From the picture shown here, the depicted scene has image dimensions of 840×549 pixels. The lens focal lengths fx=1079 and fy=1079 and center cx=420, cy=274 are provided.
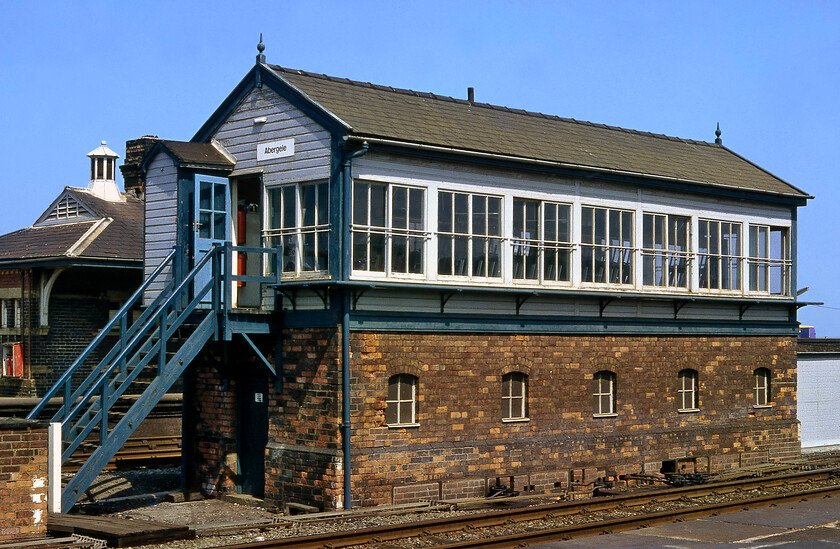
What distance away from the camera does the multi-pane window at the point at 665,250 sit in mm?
21875

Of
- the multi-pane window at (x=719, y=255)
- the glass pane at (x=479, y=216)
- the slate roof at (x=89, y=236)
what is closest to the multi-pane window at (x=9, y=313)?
the slate roof at (x=89, y=236)

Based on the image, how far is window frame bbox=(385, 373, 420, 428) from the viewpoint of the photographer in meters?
17.8

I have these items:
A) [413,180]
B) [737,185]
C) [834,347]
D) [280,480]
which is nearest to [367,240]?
[413,180]

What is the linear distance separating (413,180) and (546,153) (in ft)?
11.3

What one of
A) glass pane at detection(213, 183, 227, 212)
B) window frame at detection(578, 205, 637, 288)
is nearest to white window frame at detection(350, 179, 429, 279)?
glass pane at detection(213, 183, 227, 212)

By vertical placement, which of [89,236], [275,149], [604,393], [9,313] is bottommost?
[604,393]

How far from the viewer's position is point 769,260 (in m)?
24.1

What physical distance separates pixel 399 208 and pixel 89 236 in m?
13.2

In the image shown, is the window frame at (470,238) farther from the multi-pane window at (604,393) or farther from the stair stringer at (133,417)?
the stair stringer at (133,417)

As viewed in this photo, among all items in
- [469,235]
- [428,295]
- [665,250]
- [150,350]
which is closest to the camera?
[150,350]

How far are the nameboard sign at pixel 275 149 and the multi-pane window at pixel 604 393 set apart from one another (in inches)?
294

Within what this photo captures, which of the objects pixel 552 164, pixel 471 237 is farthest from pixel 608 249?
pixel 471 237

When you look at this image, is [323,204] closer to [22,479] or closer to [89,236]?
[22,479]

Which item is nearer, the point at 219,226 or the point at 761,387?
the point at 219,226
